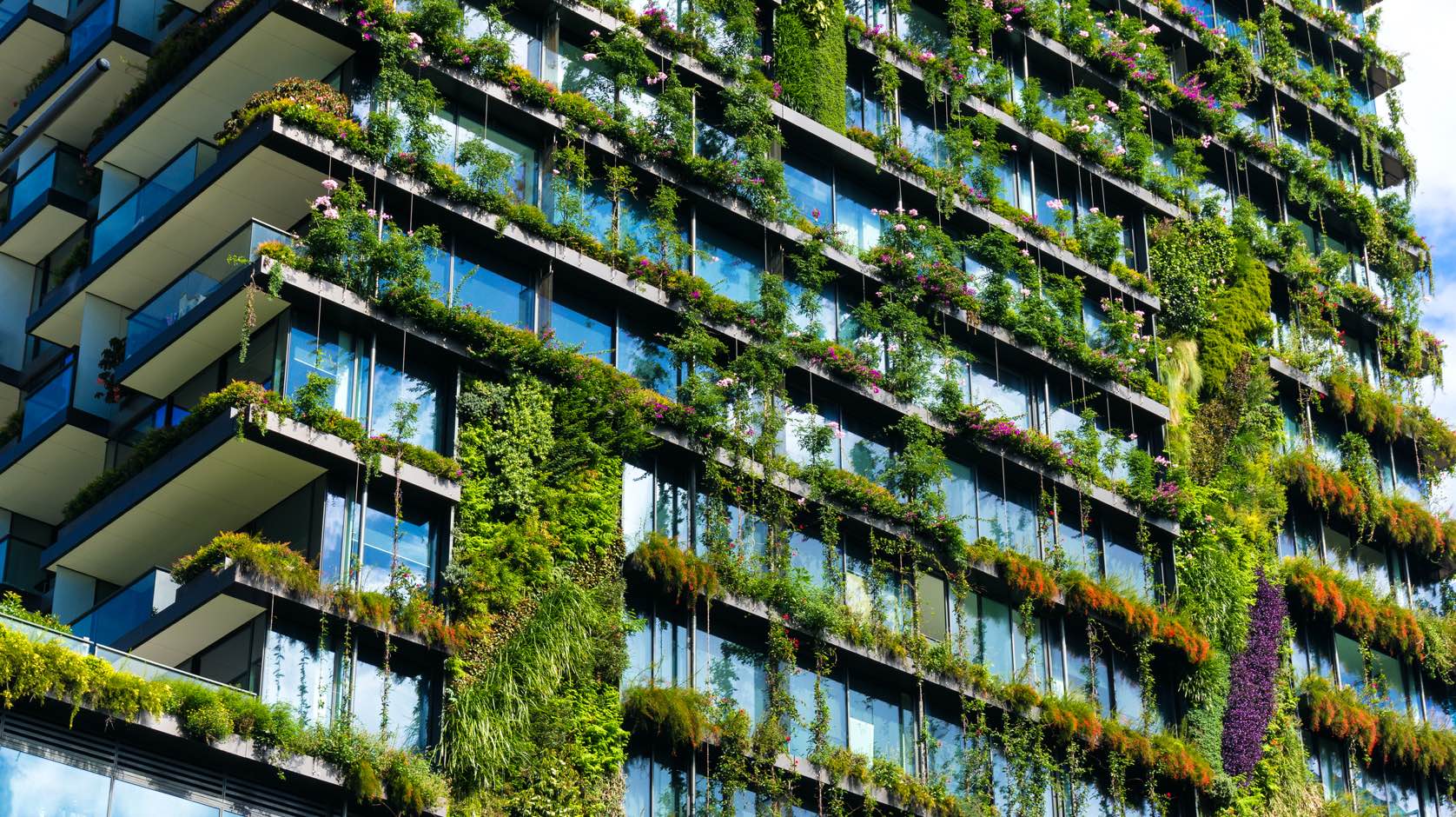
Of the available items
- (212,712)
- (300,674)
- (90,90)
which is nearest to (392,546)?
(300,674)

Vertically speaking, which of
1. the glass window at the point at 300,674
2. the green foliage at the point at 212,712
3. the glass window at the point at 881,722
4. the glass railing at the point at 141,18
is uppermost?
the glass railing at the point at 141,18

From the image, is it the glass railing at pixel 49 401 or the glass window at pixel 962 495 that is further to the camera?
the glass window at pixel 962 495

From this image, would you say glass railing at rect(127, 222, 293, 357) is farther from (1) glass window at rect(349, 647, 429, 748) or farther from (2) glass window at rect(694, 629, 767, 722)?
(2) glass window at rect(694, 629, 767, 722)

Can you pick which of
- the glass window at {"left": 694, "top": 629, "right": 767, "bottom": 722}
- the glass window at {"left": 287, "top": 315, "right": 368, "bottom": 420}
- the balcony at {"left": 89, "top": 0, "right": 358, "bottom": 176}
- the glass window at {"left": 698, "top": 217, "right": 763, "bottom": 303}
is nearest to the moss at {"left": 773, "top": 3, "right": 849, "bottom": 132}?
the glass window at {"left": 698, "top": 217, "right": 763, "bottom": 303}

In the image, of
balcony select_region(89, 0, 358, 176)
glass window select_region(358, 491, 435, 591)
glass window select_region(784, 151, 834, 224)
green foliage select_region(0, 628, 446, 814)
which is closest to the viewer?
green foliage select_region(0, 628, 446, 814)

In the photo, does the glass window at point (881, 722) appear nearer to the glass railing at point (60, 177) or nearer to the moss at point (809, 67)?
the moss at point (809, 67)

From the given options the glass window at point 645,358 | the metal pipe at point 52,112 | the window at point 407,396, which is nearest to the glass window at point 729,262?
the glass window at point 645,358

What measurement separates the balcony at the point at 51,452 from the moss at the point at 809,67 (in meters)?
16.6

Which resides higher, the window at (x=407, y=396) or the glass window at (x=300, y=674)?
the window at (x=407, y=396)

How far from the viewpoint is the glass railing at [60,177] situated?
159 feet

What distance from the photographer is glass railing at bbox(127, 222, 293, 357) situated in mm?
41375

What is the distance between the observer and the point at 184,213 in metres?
44.0

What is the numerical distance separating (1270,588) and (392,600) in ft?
75.1

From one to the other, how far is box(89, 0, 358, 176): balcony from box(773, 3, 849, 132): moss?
10819 mm
